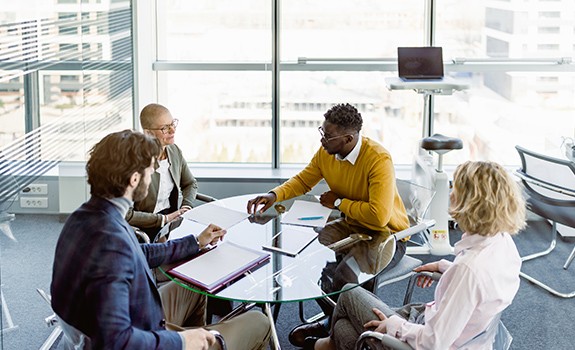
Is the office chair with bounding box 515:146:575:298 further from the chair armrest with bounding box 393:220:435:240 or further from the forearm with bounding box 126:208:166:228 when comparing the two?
the forearm with bounding box 126:208:166:228

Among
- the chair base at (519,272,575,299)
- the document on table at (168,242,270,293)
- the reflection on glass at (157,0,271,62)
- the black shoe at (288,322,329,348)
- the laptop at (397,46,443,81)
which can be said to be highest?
the reflection on glass at (157,0,271,62)

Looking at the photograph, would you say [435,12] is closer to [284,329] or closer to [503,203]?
[284,329]

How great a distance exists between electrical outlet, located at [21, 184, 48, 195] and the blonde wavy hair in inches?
78.6

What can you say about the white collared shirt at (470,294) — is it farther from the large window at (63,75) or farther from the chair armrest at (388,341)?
the large window at (63,75)

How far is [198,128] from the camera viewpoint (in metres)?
5.94

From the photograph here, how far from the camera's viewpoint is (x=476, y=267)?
7.69 feet

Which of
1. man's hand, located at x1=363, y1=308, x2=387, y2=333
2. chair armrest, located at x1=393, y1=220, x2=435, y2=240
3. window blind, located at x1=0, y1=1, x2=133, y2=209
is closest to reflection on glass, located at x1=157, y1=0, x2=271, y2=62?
window blind, located at x1=0, y1=1, x2=133, y2=209

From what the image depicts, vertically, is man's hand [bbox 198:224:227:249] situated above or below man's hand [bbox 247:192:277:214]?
→ below

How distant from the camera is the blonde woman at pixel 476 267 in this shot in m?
2.32

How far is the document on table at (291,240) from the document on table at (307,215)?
0.07 meters

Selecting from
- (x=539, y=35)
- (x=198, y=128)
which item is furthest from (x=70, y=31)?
(x=539, y=35)

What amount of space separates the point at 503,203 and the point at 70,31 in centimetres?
273

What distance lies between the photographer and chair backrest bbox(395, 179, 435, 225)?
3.63m

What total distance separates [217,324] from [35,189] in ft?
4.33
